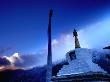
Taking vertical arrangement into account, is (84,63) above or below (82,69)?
above

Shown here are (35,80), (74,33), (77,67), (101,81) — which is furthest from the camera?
(35,80)

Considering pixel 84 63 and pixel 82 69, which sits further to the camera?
pixel 84 63

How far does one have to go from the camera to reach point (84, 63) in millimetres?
21516

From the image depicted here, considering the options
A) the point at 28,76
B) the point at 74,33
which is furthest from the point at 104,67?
the point at 28,76

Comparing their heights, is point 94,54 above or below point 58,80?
above

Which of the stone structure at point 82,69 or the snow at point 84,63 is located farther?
the snow at point 84,63

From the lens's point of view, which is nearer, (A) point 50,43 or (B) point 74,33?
(B) point 74,33

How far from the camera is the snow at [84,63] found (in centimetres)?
2114

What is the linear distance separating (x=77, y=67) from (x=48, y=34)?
2099 centimetres

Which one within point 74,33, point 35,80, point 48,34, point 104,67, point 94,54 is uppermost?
point 48,34

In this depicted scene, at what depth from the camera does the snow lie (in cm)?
2114

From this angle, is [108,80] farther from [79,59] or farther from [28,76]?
[28,76]

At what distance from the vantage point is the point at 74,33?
29453mm

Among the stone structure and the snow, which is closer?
the stone structure
